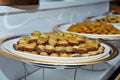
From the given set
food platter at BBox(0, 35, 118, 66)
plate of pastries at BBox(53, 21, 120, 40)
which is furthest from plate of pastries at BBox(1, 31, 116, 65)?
plate of pastries at BBox(53, 21, 120, 40)

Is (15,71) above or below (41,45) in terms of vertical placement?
below

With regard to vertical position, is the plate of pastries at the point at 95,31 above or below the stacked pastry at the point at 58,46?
below

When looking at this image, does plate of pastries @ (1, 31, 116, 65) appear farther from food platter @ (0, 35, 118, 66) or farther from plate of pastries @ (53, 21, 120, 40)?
plate of pastries @ (53, 21, 120, 40)

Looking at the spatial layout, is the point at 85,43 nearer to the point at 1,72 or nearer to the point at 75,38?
the point at 75,38

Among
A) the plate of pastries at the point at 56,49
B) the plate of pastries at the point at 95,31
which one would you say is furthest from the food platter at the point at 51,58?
the plate of pastries at the point at 95,31

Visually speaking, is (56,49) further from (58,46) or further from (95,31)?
(95,31)

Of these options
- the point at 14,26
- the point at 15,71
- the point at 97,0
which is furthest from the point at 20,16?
the point at 97,0

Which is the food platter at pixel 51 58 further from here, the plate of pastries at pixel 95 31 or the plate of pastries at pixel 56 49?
the plate of pastries at pixel 95 31

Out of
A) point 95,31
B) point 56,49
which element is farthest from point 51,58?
point 95,31
